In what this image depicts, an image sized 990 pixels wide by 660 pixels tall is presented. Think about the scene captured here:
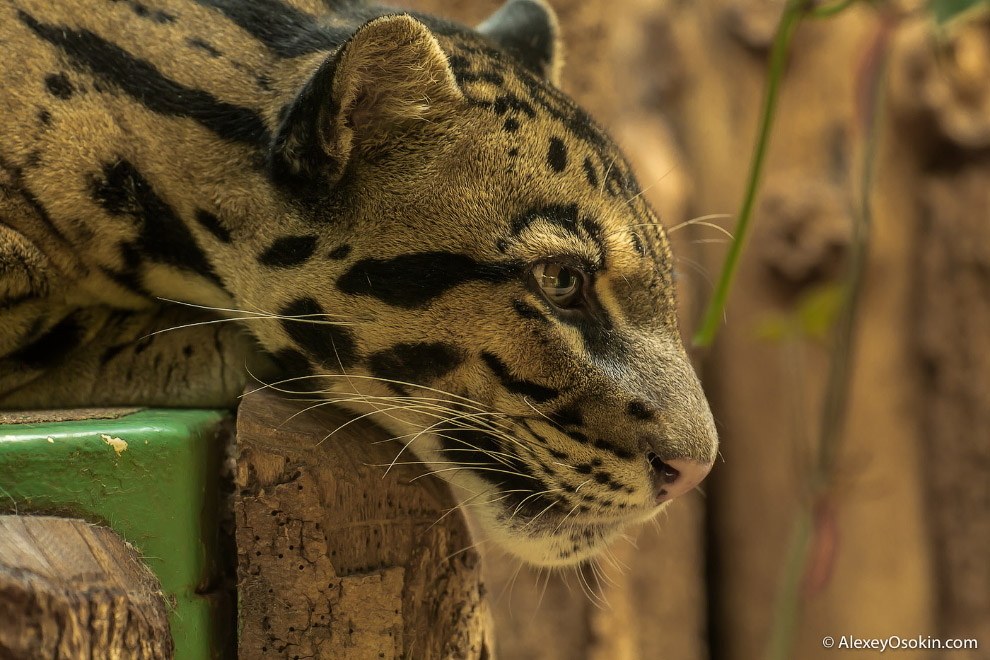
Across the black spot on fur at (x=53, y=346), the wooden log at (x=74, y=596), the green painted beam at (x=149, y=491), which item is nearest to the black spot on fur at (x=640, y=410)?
the green painted beam at (x=149, y=491)

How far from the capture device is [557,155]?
1.86 meters

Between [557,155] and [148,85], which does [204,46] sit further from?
[557,155]

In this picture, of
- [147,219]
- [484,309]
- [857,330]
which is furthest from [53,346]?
[857,330]

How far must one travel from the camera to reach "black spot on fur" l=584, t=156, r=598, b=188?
1.89 metres

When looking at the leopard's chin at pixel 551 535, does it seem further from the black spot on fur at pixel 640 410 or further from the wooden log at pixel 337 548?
the black spot on fur at pixel 640 410

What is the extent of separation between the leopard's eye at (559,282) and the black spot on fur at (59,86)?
102 centimetres

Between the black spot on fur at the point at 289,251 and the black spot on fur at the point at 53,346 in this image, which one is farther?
the black spot on fur at the point at 53,346

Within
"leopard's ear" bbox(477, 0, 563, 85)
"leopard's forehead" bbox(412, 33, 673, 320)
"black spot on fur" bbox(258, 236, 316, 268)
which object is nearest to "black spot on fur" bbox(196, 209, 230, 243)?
"black spot on fur" bbox(258, 236, 316, 268)

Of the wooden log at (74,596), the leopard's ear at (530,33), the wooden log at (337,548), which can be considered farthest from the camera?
the leopard's ear at (530,33)

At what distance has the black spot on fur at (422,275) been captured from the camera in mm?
1754

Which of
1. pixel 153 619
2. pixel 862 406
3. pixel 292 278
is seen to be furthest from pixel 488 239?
pixel 862 406

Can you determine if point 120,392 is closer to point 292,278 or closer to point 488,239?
point 292,278

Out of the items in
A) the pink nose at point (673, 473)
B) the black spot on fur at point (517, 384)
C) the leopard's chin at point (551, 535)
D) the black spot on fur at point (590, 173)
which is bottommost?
the leopard's chin at point (551, 535)

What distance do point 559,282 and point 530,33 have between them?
0.88m
